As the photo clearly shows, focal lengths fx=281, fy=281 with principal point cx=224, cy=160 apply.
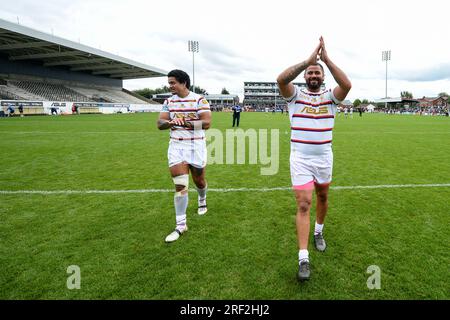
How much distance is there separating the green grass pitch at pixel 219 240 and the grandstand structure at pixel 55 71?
112 feet

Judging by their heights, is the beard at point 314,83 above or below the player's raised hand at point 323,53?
below

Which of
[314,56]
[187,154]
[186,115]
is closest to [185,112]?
[186,115]

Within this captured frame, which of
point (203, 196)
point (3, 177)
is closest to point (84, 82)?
point (3, 177)

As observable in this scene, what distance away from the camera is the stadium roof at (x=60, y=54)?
32.0m

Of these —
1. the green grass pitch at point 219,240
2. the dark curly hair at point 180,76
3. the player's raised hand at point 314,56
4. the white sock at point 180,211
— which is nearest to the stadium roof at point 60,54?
the green grass pitch at point 219,240

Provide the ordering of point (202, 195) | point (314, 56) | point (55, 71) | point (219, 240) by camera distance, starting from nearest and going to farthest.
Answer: point (314, 56), point (219, 240), point (202, 195), point (55, 71)

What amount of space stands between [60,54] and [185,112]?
46112 millimetres

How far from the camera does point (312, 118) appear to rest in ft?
10.1

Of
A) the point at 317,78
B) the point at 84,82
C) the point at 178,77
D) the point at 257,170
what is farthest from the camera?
the point at 84,82

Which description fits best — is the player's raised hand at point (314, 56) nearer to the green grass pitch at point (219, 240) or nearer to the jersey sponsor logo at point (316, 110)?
the jersey sponsor logo at point (316, 110)

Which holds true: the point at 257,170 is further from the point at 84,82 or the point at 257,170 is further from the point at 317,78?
the point at 84,82

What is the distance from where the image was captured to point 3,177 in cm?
670

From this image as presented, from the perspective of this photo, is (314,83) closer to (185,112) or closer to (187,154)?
(185,112)
